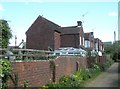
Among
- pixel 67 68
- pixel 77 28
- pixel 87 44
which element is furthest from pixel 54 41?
pixel 67 68

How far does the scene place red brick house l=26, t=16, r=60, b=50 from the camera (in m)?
48.4

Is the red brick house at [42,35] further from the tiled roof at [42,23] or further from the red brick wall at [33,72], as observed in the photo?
the red brick wall at [33,72]

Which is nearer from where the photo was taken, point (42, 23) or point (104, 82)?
point (104, 82)

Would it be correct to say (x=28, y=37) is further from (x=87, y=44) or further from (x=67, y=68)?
(x=67, y=68)

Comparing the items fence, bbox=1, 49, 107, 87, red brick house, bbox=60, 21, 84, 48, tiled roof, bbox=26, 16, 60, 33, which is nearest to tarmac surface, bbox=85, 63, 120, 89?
fence, bbox=1, 49, 107, 87

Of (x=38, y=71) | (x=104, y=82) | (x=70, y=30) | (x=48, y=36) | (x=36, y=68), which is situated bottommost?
(x=104, y=82)

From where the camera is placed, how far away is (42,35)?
49.3 metres

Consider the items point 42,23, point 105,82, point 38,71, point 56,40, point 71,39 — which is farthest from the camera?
point 71,39

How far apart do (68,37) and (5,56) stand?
140 ft

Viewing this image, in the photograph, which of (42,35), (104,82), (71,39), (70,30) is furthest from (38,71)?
(70,30)

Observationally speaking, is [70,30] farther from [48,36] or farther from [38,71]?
[38,71]

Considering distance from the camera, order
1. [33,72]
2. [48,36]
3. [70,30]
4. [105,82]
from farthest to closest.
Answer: [70,30] < [48,36] < [105,82] < [33,72]

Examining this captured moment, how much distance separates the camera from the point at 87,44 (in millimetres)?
62625

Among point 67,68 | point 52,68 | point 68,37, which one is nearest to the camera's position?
point 52,68
